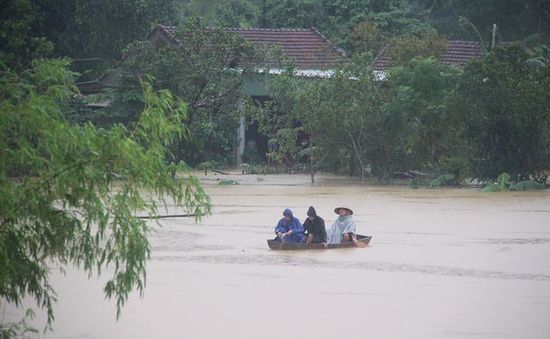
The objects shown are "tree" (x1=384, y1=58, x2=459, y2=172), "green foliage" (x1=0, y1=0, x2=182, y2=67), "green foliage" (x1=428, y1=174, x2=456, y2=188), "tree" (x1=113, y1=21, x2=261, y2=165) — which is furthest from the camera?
"green foliage" (x1=0, y1=0, x2=182, y2=67)

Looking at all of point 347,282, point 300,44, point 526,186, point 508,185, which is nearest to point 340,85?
point 508,185

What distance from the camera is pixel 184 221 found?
2383cm

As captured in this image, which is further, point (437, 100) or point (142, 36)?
point (142, 36)

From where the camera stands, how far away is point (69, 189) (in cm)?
1005

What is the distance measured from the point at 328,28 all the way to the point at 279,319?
30.4 m

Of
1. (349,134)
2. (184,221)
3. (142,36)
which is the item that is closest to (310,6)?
(142,36)

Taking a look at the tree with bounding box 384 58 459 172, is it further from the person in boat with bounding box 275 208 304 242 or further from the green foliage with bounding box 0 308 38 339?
the green foliage with bounding box 0 308 38 339

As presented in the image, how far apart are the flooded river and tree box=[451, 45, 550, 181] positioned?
3.45m

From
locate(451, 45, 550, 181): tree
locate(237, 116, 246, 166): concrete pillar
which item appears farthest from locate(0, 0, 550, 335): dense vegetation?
locate(237, 116, 246, 166): concrete pillar

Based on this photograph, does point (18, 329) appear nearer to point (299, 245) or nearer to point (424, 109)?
point (299, 245)

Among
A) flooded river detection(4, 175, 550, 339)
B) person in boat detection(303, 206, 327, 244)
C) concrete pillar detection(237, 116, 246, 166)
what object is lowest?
flooded river detection(4, 175, 550, 339)

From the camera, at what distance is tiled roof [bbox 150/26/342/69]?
1422 inches

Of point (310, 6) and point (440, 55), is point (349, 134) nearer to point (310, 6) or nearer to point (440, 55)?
point (440, 55)

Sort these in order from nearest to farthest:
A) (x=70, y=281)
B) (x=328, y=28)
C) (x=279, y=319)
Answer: (x=279, y=319) < (x=70, y=281) < (x=328, y=28)
